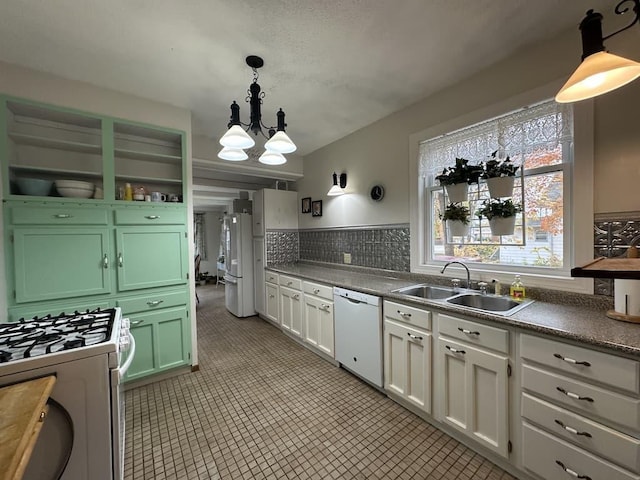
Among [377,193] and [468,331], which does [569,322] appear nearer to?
[468,331]

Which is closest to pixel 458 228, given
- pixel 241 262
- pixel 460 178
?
pixel 460 178

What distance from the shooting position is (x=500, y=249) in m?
2.19

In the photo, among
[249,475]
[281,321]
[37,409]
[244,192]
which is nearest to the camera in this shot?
[37,409]

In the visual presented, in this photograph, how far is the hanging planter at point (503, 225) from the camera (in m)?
1.99

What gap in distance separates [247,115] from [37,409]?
2.75m

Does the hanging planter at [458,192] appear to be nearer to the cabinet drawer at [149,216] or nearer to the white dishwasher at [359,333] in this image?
the white dishwasher at [359,333]

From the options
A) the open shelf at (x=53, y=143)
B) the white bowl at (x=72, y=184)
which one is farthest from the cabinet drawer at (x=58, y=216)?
the open shelf at (x=53, y=143)

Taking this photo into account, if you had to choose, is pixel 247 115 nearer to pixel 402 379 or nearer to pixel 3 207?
pixel 3 207

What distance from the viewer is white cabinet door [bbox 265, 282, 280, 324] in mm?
3725

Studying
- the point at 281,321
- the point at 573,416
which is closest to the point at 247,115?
the point at 281,321

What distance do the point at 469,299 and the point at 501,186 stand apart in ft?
2.95

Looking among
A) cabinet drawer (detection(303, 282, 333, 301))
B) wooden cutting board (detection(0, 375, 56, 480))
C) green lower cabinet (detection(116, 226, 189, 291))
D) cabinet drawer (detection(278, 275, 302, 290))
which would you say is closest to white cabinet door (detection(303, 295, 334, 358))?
cabinet drawer (detection(303, 282, 333, 301))

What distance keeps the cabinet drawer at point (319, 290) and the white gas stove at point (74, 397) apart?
1.78 m

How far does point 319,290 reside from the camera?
2854mm
